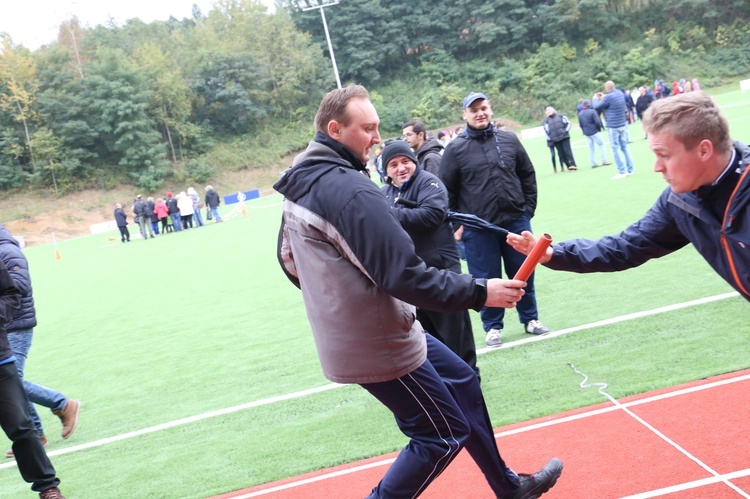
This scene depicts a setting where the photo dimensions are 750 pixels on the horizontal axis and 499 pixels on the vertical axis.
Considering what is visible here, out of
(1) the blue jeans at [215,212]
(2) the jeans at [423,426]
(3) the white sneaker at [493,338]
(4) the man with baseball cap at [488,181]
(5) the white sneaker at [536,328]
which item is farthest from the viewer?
(1) the blue jeans at [215,212]

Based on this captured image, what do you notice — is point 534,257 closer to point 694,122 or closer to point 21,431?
point 694,122

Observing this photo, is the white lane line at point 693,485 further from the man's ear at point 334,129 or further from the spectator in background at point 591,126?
the spectator in background at point 591,126

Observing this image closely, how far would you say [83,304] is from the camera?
16.8 meters

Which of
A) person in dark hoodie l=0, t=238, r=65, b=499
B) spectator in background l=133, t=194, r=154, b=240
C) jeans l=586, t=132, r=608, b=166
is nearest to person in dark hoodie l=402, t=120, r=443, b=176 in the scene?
person in dark hoodie l=0, t=238, r=65, b=499

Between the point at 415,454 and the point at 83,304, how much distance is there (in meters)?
14.8

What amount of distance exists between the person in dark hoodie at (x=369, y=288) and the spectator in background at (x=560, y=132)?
61.7 feet

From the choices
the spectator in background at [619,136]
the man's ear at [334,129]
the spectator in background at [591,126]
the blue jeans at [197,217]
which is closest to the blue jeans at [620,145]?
the spectator in background at [619,136]

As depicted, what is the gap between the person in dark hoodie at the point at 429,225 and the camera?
595 cm

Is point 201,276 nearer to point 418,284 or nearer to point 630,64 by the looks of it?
point 418,284

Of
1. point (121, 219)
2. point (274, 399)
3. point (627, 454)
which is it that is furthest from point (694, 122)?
point (121, 219)

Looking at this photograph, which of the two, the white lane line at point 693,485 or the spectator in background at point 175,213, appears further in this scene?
the spectator in background at point 175,213

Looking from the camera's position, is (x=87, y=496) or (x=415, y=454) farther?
(x=87, y=496)

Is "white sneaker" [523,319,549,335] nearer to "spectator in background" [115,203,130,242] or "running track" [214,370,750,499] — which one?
"running track" [214,370,750,499]

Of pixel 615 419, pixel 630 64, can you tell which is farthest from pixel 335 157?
pixel 630 64
